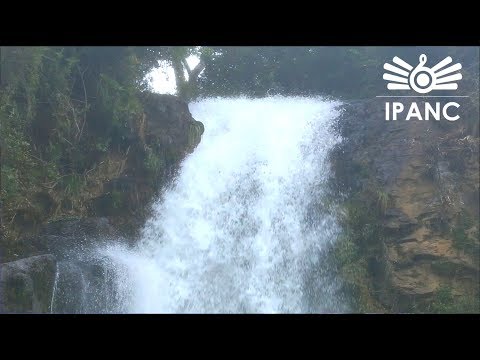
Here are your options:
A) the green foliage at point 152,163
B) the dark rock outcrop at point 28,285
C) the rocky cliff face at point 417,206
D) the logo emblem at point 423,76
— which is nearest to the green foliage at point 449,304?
the rocky cliff face at point 417,206

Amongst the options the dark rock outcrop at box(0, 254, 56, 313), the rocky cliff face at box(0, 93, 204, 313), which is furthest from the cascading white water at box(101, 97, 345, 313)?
the dark rock outcrop at box(0, 254, 56, 313)

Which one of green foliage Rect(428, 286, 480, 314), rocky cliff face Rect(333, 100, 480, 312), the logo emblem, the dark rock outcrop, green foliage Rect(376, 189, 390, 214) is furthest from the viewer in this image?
green foliage Rect(376, 189, 390, 214)

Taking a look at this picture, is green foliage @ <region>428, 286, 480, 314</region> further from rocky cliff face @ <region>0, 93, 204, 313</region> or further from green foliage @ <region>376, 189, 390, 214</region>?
rocky cliff face @ <region>0, 93, 204, 313</region>

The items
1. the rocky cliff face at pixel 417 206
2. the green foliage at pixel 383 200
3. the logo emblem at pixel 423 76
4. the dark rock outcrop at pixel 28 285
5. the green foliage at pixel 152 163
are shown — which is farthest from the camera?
the green foliage at pixel 152 163

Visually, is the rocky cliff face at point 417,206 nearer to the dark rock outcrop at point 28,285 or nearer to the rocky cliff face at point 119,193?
the rocky cliff face at point 119,193

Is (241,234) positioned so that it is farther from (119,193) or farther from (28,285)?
(28,285)
